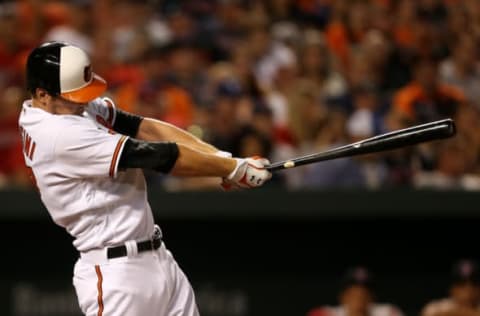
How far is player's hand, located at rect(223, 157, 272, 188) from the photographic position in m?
4.33

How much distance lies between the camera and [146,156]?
4191 millimetres

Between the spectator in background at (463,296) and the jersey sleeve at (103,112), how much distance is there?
3234 millimetres

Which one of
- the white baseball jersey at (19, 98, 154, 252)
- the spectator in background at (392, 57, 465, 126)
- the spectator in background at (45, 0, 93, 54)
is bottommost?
the white baseball jersey at (19, 98, 154, 252)

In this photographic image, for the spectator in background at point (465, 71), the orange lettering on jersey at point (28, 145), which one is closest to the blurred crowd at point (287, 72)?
the spectator in background at point (465, 71)

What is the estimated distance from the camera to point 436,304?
7.35 metres

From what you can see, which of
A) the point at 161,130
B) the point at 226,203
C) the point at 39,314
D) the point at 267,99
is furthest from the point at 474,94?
the point at 161,130

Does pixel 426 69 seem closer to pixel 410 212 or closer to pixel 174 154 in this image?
pixel 410 212

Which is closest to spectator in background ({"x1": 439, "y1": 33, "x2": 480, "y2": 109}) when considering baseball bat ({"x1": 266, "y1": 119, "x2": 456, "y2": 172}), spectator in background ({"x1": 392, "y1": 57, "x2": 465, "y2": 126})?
spectator in background ({"x1": 392, "y1": 57, "x2": 465, "y2": 126})

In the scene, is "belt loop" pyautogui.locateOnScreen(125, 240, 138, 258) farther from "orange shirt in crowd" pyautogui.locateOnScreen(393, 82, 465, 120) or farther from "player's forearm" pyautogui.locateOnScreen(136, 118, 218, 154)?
"orange shirt in crowd" pyautogui.locateOnScreen(393, 82, 465, 120)

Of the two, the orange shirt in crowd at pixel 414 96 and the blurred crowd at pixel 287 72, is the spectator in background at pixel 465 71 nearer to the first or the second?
the blurred crowd at pixel 287 72

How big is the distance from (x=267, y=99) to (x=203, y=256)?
151 centimetres

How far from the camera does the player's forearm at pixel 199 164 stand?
4234 millimetres

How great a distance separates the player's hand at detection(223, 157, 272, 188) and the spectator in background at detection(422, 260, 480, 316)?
308 centimetres

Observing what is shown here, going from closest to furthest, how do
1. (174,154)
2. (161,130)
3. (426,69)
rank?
(174,154), (161,130), (426,69)
